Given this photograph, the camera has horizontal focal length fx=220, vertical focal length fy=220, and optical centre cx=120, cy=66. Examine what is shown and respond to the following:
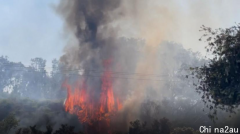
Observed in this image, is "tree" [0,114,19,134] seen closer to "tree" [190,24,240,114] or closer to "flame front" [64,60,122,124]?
"flame front" [64,60,122,124]

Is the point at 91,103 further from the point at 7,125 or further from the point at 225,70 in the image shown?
the point at 225,70

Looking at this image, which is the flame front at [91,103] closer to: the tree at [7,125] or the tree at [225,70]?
the tree at [7,125]

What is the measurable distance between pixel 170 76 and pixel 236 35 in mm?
46666

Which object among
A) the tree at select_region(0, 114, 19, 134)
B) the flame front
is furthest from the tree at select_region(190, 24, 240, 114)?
the tree at select_region(0, 114, 19, 134)

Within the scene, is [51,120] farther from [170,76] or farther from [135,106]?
[170,76]

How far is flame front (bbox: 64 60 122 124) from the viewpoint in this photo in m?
36.2

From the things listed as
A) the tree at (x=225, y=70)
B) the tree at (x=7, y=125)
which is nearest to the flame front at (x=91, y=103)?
the tree at (x=7, y=125)

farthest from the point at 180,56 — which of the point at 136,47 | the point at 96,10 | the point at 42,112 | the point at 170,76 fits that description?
the point at 42,112

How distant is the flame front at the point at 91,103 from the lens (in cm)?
3625

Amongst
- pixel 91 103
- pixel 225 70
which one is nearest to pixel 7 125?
pixel 91 103

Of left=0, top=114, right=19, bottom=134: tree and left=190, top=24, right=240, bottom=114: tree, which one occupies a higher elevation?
left=190, top=24, right=240, bottom=114: tree

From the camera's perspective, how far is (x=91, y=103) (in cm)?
3700

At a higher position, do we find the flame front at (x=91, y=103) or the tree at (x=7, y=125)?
the flame front at (x=91, y=103)

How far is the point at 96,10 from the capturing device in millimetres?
42281
